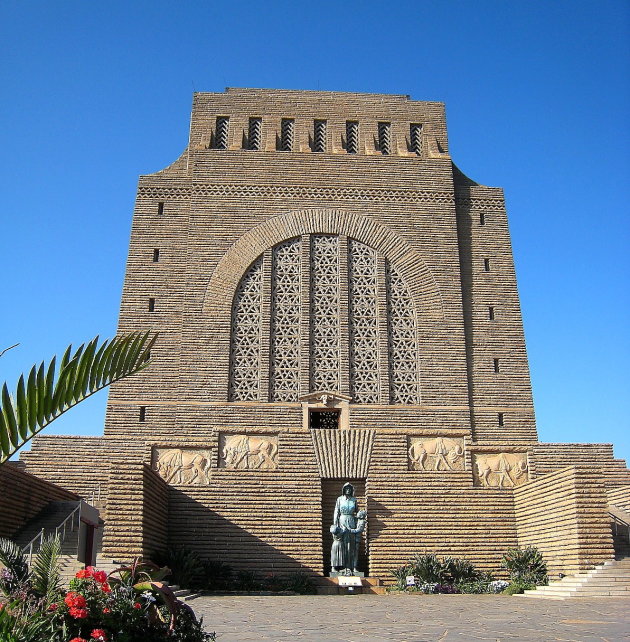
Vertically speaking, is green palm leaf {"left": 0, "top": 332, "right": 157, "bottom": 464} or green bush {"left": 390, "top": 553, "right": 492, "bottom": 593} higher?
green palm leaf {"left": 0, "top": 332, "right": 157, "bottom": 464}

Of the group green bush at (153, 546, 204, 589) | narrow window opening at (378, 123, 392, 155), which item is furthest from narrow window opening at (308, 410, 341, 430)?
narrow window opening at (378, 123, 392, 155)

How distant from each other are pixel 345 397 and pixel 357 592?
4.19 metres

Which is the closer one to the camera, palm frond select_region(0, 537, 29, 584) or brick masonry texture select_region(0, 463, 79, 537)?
palm frond select_region(0, 537, 29, 584)

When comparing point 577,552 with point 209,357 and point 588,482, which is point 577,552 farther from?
point 209,357

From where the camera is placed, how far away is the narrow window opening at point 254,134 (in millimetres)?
19641

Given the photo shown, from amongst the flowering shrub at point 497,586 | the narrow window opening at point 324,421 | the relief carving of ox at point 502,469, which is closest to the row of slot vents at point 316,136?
the narrow window opening at point 324,421

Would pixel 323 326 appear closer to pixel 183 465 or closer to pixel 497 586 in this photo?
pixel 183 465

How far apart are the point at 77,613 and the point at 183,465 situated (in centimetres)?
1224

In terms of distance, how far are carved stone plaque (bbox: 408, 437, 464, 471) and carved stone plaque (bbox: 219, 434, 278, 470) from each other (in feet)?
10.0

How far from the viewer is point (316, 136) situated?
19984mm

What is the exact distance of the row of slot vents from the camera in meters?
19.7

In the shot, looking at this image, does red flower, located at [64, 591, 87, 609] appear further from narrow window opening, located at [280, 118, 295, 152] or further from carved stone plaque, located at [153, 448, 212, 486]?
narrow window opening, located at [280, 118, 295, 152]

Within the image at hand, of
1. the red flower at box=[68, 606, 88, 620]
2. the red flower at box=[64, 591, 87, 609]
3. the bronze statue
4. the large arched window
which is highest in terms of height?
the large arched window

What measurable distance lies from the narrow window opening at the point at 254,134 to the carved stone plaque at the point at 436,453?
28.2 feet
